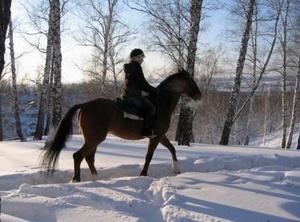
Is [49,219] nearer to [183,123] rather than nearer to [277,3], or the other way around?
[183,123]

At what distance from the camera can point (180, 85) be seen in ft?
23.4

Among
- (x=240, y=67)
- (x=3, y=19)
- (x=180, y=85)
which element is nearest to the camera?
(x=3, y=19)

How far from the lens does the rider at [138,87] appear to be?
6.42m

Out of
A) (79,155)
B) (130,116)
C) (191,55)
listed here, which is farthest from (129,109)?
(191,55)

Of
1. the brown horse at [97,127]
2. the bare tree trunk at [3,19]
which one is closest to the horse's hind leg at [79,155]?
the brown horse at [97,127]

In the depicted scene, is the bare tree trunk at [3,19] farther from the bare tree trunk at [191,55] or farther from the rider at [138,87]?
the bare tree trunk at [191,55]

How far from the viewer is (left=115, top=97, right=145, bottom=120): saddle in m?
6.39

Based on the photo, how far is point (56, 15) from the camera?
12023mm

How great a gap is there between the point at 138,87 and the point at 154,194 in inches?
86.6

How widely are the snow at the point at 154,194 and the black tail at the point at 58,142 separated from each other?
400mm

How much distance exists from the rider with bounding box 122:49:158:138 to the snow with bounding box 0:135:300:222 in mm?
1176

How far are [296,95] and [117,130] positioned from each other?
1870 cm

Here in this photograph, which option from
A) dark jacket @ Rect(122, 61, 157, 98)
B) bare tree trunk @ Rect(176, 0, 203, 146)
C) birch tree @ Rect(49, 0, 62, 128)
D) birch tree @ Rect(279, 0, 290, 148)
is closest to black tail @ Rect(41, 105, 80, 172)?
dark jacket @ Rect(122, 61, 157, 98)

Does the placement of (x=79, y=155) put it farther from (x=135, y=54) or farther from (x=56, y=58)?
(x=56, y=58)
